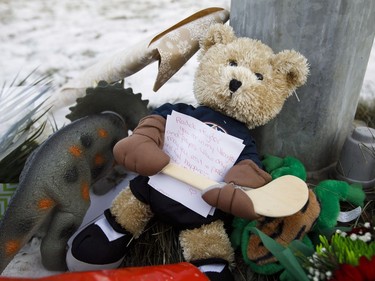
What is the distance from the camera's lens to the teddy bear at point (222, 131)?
0.96 metres

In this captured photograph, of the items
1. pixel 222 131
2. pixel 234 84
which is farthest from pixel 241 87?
pixel 222 131

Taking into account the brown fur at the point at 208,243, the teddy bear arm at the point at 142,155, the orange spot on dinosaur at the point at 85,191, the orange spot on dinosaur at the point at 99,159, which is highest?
the teddy bear arm at the point at 142,155

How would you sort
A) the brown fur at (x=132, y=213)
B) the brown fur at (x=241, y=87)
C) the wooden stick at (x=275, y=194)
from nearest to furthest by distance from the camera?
the wooden stick at (x=275, y=194) → the brown fur at (x=241, y=87) → the brown fur at (x=132, y=213)

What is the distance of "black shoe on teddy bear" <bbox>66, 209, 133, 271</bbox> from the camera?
3.48 feet

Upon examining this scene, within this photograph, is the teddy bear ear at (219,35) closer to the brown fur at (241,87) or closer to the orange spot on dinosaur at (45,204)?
the brown fur at (241,87)

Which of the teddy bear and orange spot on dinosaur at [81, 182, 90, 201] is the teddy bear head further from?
orange spot on dinosaur at [81, 182, 90, 201]

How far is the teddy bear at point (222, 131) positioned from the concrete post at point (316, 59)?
71 mm

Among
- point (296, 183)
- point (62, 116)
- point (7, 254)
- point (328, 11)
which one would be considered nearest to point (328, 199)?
point (296, 183)

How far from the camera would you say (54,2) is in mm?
3381

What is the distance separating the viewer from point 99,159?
1.17 metres

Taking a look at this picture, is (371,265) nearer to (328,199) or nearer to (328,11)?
(328,199)

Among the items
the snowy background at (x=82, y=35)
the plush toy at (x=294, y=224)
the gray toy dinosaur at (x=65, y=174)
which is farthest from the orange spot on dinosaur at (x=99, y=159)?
the snowy background at (x=82, y=35)

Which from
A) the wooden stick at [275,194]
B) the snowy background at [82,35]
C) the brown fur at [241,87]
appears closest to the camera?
the wooden stick at [275,194]

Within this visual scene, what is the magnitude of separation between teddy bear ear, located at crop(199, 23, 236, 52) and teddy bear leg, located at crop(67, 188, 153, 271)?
0.45 m
